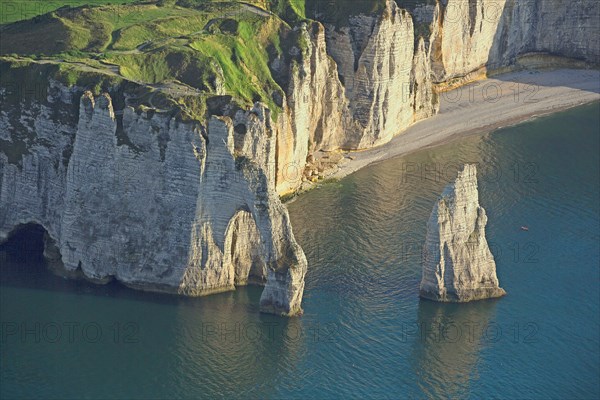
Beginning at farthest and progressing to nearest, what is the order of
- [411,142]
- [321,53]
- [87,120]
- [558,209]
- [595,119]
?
[595,119], [411,142], [321,53], [558,209], [87,120]

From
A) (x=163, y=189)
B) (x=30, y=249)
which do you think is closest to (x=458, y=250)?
(x=163, y=189)

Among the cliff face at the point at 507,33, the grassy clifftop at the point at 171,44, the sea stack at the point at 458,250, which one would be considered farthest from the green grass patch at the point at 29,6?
the sea stack at the point at 458,250

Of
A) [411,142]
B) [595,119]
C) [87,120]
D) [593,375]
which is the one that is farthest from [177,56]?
[595,119]

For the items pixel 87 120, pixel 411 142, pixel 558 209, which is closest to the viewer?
pixel 87 120

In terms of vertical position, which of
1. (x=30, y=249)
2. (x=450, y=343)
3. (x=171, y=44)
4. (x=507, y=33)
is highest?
(x=507, y=33)

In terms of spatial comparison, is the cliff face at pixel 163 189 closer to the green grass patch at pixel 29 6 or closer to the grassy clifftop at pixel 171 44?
the grassy clifftop at pixel 171 44

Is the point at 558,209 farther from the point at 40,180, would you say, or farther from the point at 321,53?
the point at 40,180

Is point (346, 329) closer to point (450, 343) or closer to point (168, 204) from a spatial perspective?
point (450, 343)
